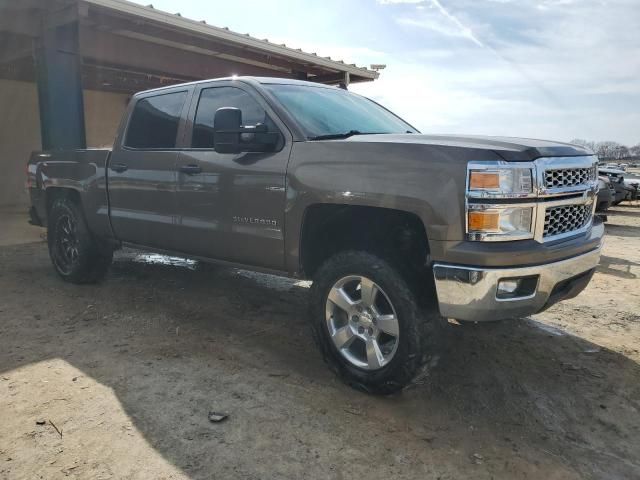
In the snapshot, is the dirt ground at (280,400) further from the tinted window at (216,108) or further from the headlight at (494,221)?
the tinted window at (216,108)

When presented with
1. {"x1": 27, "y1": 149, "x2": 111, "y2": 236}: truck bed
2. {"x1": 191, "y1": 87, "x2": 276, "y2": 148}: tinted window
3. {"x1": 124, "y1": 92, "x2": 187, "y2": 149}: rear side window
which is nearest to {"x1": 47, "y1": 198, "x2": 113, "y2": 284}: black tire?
{"x1": 27, "y1": 149, "x2": 111, "y2": 236}: truck bed

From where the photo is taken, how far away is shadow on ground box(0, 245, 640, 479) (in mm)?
2525

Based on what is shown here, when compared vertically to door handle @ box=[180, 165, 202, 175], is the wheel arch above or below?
below

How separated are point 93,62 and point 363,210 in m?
10.7

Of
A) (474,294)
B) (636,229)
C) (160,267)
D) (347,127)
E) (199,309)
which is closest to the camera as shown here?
(474,294)

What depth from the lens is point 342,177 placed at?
3.14 meters

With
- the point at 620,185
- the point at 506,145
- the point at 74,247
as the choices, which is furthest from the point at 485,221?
the point at 620,185

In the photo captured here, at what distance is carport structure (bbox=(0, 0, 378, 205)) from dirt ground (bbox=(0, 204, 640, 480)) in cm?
511

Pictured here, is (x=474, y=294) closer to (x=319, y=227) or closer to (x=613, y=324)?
(x=319, y=227)

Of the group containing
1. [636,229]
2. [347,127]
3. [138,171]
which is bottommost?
[636,229]

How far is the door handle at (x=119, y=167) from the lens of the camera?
471cm

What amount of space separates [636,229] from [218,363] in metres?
11.1

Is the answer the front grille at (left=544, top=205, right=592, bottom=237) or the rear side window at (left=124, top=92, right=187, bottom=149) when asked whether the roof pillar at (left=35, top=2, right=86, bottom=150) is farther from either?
the front grille at (left=544, top=205, right=592, bottom=237)

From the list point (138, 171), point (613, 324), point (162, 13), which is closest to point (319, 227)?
point (138, 171)
